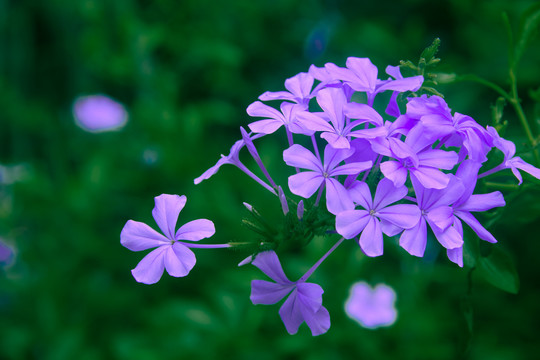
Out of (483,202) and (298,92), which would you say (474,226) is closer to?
(483,202)

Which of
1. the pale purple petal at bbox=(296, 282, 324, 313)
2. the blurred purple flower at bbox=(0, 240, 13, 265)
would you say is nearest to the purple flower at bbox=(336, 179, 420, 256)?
the pale purple petal at bbox=(296, 282, 324, 313)

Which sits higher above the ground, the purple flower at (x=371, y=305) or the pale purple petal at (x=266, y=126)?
the pale purple petal at (x=266, y=126)

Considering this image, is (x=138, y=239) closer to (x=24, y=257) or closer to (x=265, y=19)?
(x=24, y=257)

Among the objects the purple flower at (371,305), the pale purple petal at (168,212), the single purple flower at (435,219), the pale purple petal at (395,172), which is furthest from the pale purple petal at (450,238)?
the purple flower at (371,305)

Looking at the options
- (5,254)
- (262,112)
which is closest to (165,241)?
(262,112)

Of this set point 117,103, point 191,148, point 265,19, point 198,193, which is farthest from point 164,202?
point 117,103

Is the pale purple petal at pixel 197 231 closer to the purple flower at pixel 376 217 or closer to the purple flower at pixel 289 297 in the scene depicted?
the purple flower at pixel 289 297
